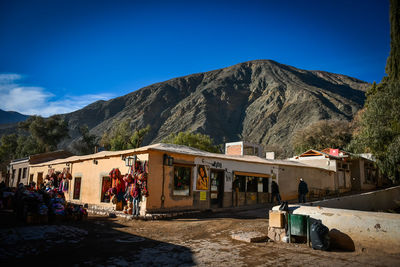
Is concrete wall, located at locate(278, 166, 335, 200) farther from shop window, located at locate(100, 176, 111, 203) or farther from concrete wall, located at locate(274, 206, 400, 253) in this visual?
concrete wall, located at locate(274, 206, 400, 253)

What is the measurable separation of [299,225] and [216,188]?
28.2 feet

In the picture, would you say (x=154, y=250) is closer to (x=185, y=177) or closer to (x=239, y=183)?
(x=185, y=177)

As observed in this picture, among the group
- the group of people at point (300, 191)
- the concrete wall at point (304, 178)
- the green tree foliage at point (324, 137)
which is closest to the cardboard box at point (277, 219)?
the group of people at point (300, 191)

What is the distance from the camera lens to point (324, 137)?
146 ft

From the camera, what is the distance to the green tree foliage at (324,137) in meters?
43.6

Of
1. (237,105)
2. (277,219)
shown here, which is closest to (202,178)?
(277,219)

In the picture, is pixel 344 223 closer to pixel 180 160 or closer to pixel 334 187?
pixel 180 160

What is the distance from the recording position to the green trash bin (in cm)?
688

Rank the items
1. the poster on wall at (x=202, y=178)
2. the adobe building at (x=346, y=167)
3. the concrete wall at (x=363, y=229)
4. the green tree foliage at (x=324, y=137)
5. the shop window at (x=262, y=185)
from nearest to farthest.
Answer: the concrete wall at (x=363, y=229) < the poster on wall at (x=202, y=178) < the shop window at (x=262, y=185) < the adobe building at (x=346, y=167) < the green tree foliage at (x=324, y=137)

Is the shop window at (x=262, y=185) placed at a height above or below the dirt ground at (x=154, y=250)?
above

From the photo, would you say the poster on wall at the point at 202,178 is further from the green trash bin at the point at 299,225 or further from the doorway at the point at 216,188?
the green trash bin at the point at 299,225

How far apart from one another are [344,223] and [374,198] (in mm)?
9304

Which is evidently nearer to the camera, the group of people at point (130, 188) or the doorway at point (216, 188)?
the group of people at point (130, 188)

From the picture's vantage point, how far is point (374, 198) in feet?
45.6
